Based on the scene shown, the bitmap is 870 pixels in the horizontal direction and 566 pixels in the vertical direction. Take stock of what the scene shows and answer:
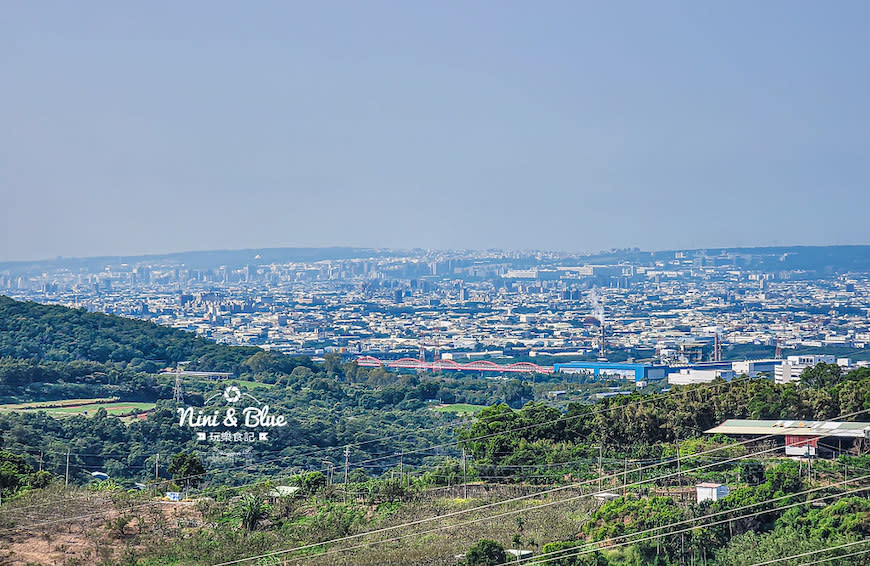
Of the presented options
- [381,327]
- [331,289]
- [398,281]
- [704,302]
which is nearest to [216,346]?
[381,327]

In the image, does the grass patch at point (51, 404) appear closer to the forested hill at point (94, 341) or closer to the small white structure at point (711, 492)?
the forested hill at point (94, 341)

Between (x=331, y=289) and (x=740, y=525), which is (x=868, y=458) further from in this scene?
(x=331, y=289)

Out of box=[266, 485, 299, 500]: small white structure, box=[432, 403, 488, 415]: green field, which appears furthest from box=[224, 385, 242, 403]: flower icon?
box=[266, 485, 299, 500]: small white structure

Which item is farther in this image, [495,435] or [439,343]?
[439,343]

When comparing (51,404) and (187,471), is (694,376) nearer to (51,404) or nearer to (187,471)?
(51,404)

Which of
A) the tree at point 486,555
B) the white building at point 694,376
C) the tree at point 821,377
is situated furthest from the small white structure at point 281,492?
the white building at point 694,376
